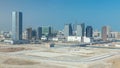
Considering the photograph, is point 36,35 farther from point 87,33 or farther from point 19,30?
point 87,33

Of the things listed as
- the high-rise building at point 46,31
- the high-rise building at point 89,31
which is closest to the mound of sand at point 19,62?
the high-rise building at point 89,31

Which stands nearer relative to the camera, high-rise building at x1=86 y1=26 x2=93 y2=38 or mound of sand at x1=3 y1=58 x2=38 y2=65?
mound of sand at x1=3 y1=58 x2=38 y2=65

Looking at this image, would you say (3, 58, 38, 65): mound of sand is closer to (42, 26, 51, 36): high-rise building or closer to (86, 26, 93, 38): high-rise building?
(86, 26, 93, 38): high-rise building

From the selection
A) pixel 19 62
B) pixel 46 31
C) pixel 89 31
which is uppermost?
pixel 46 31

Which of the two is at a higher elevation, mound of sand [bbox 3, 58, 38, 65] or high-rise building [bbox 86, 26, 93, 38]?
high-rise building [bbox 86, 26, 93, 38]

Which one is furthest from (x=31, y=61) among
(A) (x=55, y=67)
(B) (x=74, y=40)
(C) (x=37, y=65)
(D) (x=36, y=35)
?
(D) (x=36, y=35)

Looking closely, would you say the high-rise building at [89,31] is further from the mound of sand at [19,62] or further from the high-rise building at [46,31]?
the mound of sand at [19,62]

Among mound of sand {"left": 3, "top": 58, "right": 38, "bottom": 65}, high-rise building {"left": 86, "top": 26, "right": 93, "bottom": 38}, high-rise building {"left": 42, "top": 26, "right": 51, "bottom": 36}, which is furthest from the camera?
high-rise building {"left": 42, "top": 26, "right": 51, "bottom": 36}

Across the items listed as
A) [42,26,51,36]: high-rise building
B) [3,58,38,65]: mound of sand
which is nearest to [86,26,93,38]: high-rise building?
[42,26,51,36]: high-rise building

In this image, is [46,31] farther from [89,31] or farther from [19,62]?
[19,62]

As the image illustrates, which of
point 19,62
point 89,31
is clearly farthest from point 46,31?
point 19,62

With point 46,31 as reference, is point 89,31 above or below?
below
